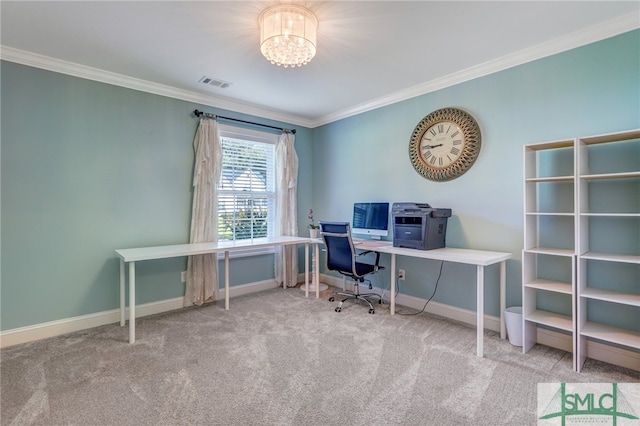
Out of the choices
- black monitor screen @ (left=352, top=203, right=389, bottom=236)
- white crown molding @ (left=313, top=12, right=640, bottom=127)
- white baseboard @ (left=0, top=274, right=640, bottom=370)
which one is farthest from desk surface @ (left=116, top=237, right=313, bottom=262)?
white crown molding @ (left=313, top=12, right=640, bottom=127)

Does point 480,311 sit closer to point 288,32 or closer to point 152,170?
point 288,32

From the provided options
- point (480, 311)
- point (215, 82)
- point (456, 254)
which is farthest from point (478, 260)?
point (215, 82)

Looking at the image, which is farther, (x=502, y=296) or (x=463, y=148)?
(x=463, y=148)

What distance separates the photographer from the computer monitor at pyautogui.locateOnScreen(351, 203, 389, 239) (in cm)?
364

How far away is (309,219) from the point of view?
4.71 meters

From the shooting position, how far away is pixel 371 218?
3.78m

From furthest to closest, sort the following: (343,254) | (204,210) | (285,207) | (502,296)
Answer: (285,207) < (204,210) < (343,254) < (502,296)

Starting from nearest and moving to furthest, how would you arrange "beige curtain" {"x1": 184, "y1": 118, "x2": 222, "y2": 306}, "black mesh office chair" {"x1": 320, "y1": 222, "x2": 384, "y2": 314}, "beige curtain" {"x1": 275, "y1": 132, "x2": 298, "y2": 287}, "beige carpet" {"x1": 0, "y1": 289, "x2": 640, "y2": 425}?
1. "beige carpet" {"x1": 0, "y1": 289, "x2": 640, "y2": 425}
2. "black mesh office chair" {"x1": 320, "y1": 222, "x2": 384, "y2": 314}
3. "beige curtain" {"x1": 184, "y1": 118, "x2": 222, "y2": 306}
4. "beige curtain" {"x1": 275, "y1": 132, "x2": 298, "y2": 287}

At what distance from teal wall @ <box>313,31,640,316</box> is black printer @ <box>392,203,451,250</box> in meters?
0.25

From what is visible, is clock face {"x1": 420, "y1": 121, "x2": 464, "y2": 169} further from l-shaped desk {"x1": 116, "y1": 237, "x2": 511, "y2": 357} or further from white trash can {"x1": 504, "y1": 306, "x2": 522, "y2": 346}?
white trash can {"x1": 504, "y1": 306, "x2": 522, "y2": 346}

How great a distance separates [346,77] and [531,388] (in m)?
2.95

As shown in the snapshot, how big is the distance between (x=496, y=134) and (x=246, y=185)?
2936mm

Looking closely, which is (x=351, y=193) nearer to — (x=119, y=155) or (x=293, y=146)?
(x=293, y=146)

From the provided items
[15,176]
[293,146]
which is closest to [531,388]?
[293,146]
